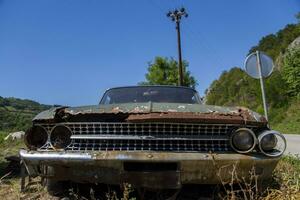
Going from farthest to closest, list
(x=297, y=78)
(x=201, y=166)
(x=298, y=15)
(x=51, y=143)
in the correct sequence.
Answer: (x=298, y=15)
(x=297, y=78)
(x=51, y=143)
(x=201, y=166)

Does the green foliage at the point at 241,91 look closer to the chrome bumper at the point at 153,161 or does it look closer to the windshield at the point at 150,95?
the windshield at the point at 150,95

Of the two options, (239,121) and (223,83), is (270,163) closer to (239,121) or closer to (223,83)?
(239,121)

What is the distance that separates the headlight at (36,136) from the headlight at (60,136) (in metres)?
0.09

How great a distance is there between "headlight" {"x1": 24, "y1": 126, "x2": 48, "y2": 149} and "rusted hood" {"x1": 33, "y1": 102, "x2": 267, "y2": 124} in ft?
0.36

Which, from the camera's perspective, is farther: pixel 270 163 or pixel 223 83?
pixel 223 83

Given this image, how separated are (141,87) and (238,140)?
98.0 inches

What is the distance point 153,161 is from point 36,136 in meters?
1.20

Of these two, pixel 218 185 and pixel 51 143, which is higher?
pixel 51 143

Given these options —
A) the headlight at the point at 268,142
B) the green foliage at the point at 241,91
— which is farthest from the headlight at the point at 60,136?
the green foliage at the point at 241,91

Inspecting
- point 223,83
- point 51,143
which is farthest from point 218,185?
point 223,83

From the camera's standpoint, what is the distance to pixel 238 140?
12.5ft

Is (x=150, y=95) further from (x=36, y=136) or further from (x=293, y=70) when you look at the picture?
(x=293, y=70)

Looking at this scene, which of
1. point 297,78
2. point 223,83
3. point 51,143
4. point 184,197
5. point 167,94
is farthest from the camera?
point 223,83

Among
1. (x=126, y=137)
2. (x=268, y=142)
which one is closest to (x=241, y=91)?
(x=268, y=142)
